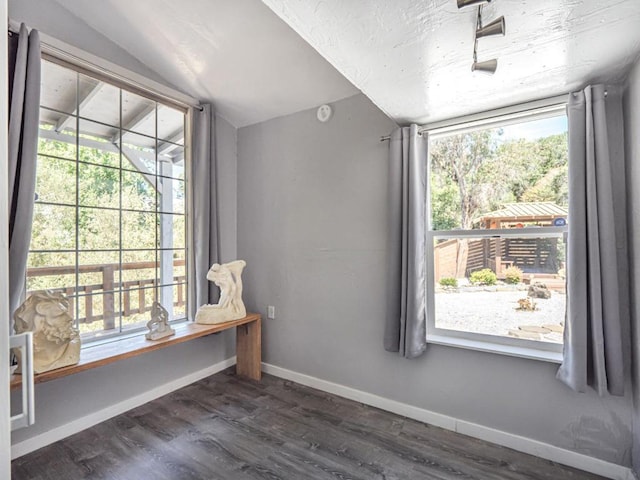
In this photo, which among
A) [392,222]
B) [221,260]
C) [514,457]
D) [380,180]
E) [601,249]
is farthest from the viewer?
[221,260]

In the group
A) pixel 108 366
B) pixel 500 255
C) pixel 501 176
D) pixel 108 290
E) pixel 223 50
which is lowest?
pixel 108 366

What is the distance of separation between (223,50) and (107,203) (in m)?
1.44

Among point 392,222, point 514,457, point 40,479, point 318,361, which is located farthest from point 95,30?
point 514,457

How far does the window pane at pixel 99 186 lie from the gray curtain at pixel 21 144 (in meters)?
0.45

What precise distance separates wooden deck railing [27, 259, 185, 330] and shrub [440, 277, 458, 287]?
232 cm

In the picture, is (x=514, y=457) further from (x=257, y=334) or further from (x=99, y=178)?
(x=99, y=178)

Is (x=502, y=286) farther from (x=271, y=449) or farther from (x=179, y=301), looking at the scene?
(x=179, y=301)

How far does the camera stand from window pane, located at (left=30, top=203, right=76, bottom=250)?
82.7 inches

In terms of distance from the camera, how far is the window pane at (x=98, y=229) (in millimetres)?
2320

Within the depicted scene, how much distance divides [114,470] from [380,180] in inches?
96.0

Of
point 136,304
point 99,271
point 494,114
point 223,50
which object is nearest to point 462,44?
point 494,114

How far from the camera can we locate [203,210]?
285 centimetres

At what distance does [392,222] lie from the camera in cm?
229

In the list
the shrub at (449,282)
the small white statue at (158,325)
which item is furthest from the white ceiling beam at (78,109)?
the shrub at (449,282)
